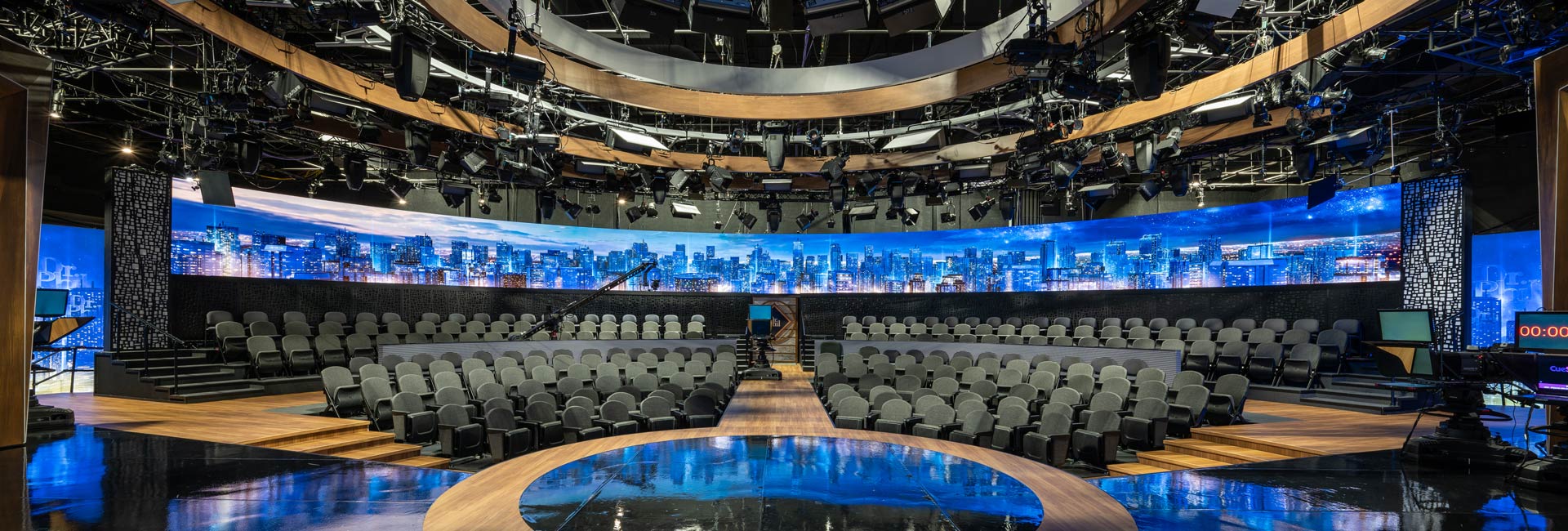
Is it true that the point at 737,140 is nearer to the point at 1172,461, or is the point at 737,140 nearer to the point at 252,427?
the point at 252,427

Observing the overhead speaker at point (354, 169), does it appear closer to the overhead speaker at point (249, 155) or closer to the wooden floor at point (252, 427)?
the overhead speaker at point (249, 155)

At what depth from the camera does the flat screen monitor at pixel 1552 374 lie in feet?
16.8

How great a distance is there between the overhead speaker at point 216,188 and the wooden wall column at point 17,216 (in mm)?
4862

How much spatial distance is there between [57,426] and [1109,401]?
37.3 feet

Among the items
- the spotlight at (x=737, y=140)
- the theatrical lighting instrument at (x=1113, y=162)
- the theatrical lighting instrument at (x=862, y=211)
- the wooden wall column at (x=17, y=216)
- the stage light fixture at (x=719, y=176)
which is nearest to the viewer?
the wooden wall column at (x=17, y=216)

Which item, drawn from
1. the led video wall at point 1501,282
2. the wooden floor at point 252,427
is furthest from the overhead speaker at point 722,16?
the led video wall at point 1501,282

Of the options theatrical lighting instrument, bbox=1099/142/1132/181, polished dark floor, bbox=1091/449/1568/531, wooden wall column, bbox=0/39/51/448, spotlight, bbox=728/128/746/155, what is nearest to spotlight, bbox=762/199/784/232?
spotlight, bbox=728/128/746/155

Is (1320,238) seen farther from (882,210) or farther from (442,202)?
(442,202)

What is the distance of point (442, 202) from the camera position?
17609 mm

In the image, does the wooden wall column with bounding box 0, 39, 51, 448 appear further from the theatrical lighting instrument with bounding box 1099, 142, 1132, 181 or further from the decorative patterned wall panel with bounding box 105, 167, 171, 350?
the theatrical lighting instrument with bounding box 1099, 142, 1132, 181

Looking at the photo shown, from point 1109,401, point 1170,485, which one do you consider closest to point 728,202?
point 1109,401

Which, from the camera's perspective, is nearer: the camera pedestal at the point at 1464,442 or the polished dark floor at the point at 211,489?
the polished dark floor at the point at 211,489

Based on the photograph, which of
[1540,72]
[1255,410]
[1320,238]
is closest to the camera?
[1540,72]

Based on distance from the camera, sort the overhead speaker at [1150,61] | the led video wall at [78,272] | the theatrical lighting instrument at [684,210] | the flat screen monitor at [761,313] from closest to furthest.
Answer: the overhead speaker at [1150,61] → the led video wall at [78,272] → the flat screen monitor at [761,313] → the theatrical lighting instrument at [684,210]
